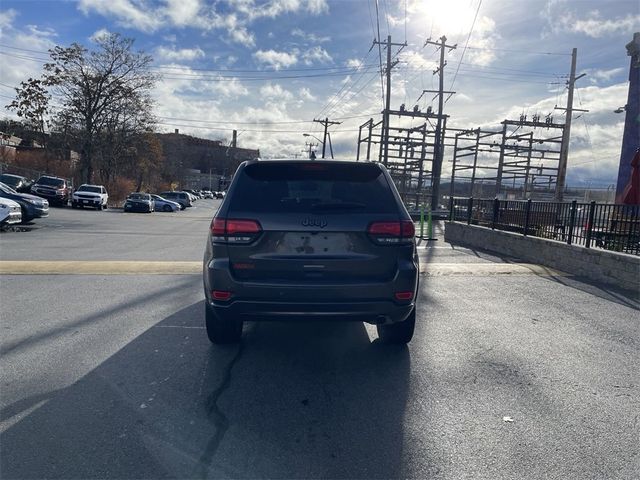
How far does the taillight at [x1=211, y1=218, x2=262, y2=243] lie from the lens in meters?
3.67

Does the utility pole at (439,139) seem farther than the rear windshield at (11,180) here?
No

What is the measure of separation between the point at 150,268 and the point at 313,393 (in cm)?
609

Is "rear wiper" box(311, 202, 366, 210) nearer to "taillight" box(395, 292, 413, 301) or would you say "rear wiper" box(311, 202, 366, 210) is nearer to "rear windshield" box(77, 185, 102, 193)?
"taillight" box(395, 292, 413, 301)

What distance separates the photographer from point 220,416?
10.4ft

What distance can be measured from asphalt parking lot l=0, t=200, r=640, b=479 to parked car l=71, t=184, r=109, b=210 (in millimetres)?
26611

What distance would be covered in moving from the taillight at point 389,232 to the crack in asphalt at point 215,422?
169 centimetres

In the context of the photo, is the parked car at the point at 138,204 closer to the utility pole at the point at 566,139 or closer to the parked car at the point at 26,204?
the parked car at the point at 26,204

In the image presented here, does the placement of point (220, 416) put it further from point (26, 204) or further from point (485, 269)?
point (26, 204)

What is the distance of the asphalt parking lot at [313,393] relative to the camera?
270 centimetres

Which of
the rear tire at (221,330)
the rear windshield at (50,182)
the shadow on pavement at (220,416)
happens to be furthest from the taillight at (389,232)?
the rear windshield at (50,182)

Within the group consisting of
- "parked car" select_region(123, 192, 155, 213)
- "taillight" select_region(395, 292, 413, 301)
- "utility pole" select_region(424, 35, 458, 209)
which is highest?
"utility pole" select_region(424, 35, 458, 209)

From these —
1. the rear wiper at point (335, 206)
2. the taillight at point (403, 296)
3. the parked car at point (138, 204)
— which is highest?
the rear wiper at point (335, 206)

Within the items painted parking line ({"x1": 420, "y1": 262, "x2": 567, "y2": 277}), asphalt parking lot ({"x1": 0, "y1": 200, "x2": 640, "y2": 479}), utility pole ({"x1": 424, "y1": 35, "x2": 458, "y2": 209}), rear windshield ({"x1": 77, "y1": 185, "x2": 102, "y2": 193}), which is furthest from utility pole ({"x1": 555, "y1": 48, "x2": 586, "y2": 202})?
rear windshield ({"x1": 77, "y1": 185, "x2": 102, "y2": 193})

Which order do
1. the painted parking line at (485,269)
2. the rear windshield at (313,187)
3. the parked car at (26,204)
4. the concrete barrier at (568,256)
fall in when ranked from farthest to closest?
the parked car at (26,204), the painted parking line at (485,269), the concrete barrier at (568,256), the rear windshield at (313,187)
